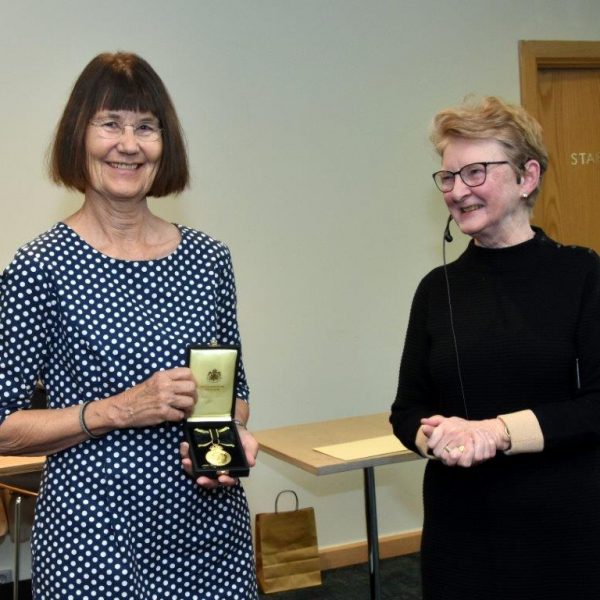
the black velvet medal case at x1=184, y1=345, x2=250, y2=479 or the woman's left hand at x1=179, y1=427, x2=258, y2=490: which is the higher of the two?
the black velvet medal case at x1=184, y1=345, x2=250, y2=479

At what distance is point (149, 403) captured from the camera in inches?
60.6

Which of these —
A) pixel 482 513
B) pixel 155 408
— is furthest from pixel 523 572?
pixel 155 408

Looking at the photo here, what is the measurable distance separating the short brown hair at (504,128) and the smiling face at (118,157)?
2.28 ft

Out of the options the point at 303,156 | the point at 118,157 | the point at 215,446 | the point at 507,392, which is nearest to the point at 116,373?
the point at 215,446

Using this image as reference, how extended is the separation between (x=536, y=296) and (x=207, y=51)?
8.10 ft

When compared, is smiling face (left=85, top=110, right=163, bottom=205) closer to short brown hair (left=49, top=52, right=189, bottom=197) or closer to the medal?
short brown hair (left=49, top=52, right=189, bottom=197)

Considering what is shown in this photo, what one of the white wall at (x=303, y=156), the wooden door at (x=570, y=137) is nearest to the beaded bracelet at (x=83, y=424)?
the white wall at (x=303, y=156)

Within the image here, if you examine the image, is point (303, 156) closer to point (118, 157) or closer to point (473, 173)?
point (473, 173)

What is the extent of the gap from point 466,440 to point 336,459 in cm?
103

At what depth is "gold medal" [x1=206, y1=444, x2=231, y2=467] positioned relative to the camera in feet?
5.25

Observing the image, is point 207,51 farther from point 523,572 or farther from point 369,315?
point 523,572

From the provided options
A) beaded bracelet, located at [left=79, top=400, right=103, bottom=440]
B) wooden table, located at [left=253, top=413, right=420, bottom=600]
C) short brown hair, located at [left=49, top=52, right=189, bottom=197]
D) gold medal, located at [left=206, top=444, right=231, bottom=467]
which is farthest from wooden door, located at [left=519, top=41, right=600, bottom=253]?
beaded bracelet, located at [left=79, top=400, right=103, bottom=440]

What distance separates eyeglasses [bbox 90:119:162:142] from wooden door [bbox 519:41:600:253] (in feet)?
11.0

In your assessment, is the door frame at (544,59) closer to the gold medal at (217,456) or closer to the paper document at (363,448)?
the paper document at (363,448)
